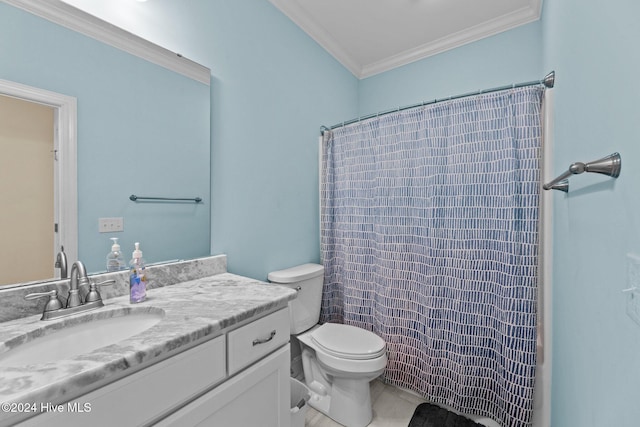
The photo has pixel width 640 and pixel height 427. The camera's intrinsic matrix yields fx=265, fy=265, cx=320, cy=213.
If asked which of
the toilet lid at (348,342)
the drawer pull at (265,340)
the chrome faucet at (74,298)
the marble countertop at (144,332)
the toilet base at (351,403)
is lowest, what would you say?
the toilet base at (351,403)

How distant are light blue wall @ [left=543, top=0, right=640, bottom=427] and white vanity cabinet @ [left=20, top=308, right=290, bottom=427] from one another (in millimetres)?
925

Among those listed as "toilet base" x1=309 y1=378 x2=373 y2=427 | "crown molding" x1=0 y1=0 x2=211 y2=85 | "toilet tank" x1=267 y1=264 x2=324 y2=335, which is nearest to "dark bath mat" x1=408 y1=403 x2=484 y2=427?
"toilet base" x1=309 y1=378 x2=373 y2=427

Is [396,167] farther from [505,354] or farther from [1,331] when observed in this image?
[1,331]

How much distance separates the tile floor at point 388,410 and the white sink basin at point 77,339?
46.8 inches

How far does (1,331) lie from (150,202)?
1.96 feet

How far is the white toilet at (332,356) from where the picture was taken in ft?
4.71

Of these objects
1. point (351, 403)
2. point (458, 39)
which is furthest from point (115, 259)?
point (458, 39)

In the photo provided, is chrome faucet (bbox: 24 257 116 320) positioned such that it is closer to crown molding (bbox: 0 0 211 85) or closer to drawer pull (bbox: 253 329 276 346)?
drawer pull (bbox: 253 329 276 346)

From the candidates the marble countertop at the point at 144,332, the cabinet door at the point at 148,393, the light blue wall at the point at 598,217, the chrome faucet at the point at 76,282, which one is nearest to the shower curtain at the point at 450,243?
the light blue wall at the point at 598,217

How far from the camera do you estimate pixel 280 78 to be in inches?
71.4

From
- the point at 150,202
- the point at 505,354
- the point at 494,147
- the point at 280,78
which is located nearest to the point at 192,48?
the point at 280,78

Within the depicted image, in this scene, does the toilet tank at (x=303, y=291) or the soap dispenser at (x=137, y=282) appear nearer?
the soap dispenser at (x=137, y=282)

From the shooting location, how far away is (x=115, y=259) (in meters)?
1.08

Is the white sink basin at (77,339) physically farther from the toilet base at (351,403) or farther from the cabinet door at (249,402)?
the toilet base at (351,403)
